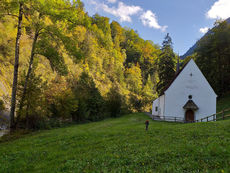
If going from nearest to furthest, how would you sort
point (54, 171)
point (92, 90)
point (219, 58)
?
point (54, 171), point (92, 90), point (219, 58)

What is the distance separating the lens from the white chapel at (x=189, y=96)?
24.5 m

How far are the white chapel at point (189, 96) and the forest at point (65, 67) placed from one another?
11.8 metres

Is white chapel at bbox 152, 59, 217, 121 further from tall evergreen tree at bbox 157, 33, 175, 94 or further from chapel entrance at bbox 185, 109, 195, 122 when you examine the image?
tall evergreen tree at bbox 157, 33, 175, 94

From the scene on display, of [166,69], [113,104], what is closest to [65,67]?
[113,104]

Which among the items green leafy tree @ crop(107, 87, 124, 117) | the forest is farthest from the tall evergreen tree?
green leafy tree @ crop(107, 87, 124, 117)

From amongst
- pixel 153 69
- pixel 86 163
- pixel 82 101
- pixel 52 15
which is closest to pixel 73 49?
pixel 52 15

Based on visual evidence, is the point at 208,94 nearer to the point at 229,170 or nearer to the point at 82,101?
the point at 82,101

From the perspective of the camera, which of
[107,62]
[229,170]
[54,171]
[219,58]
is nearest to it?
[229,170]

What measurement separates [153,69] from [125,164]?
276 feet

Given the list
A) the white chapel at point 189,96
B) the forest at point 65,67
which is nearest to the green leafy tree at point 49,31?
the forest at point 65,67

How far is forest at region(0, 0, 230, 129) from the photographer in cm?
1137

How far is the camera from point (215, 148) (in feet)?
17.7

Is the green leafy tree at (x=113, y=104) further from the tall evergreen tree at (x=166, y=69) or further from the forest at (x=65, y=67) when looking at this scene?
the tall evergreen tree at (x=166, y=69)

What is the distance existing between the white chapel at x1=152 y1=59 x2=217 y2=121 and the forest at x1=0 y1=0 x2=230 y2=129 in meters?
11.8
